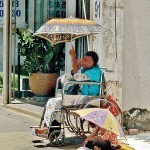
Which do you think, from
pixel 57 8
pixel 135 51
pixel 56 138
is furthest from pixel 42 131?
pixel 57 8

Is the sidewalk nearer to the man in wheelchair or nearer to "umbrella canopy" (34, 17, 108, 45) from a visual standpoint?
the man in wheelchair

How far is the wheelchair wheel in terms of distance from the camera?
337 inches

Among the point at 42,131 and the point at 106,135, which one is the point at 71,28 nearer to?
the point at 42,131

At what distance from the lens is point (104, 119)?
22.6 feet

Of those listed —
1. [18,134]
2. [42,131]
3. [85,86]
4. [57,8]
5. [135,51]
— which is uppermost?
[57,8]

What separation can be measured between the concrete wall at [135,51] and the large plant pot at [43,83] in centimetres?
456

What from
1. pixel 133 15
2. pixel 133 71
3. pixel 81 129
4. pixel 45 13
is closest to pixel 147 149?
pixel 81 129

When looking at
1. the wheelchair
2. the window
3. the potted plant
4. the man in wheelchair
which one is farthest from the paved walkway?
the window

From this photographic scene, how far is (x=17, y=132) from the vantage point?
10.0 metres

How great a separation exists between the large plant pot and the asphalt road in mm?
1418

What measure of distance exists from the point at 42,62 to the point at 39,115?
268cm

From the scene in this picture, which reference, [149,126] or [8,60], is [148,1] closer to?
[149,126]

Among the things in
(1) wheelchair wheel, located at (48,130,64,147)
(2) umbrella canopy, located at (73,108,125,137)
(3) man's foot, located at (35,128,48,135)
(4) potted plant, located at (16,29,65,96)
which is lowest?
(1) wheelchair wheel, located at (48,130,64,147)

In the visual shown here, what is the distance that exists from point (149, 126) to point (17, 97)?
6.06m
